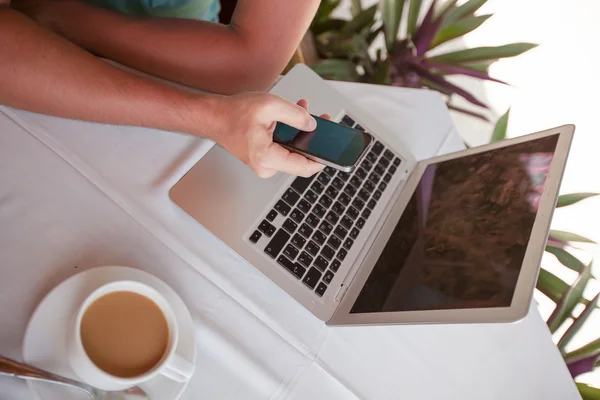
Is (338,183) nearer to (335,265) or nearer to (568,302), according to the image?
(335,265)

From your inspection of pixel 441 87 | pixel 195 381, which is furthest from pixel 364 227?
pixel 441 87

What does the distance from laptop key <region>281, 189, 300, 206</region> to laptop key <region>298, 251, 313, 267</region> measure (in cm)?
7

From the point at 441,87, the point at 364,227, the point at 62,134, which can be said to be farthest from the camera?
the point at 441,87

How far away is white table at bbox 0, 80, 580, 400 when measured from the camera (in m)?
0.52

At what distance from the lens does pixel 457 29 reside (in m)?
1.15

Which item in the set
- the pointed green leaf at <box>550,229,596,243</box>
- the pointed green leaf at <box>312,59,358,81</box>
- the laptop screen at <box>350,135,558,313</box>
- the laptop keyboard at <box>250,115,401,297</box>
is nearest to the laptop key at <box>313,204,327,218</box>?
the laptop keyboard at <box>250,115,401,297</box>

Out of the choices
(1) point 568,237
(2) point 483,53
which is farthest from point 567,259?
(2) point 483,53

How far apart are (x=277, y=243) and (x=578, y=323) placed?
2.57 feet

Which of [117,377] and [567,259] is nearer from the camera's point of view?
[117,377]

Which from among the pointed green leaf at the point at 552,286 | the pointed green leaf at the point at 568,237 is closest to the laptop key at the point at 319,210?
the pointed green leaf at the point at 552,286

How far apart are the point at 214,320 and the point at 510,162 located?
18.4 inches

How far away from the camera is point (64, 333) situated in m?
0.46

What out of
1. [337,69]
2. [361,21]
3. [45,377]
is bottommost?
[45,377]

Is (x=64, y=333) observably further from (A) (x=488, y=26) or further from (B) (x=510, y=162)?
(A) (x=488, y=26)
